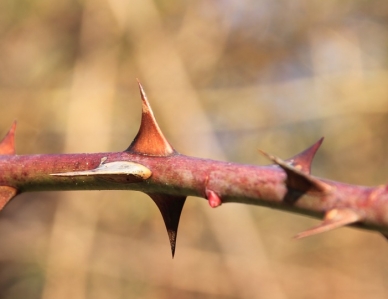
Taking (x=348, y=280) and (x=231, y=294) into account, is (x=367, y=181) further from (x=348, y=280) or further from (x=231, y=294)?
(x=231, y=294)

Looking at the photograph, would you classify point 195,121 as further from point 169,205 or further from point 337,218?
point 337,218

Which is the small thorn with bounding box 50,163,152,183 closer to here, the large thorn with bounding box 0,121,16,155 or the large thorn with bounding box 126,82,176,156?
the large thorn with bounding box 126,82,176,156

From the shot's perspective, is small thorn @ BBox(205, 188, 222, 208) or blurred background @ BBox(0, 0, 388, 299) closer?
small thorn @ BBox(205, 188, 222, 208)

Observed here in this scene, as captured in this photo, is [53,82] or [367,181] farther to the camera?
[367,181]

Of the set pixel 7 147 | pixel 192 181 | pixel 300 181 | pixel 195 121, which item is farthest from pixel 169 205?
pixel 195 121

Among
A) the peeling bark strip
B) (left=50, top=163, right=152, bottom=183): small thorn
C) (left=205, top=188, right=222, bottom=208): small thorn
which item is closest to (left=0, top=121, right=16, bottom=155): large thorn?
the peeling bark strip

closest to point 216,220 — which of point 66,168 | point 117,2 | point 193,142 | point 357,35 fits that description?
point 193,142

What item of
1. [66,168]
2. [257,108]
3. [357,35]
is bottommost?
[66,168]

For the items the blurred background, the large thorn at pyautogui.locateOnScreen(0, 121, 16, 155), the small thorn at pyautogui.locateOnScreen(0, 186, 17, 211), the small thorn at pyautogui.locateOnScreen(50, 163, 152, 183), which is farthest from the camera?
the blurred background

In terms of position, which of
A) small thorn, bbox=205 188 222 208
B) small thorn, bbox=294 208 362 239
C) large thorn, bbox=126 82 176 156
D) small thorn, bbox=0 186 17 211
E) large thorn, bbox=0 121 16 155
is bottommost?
small thorn, bbox=294 208 362 239
